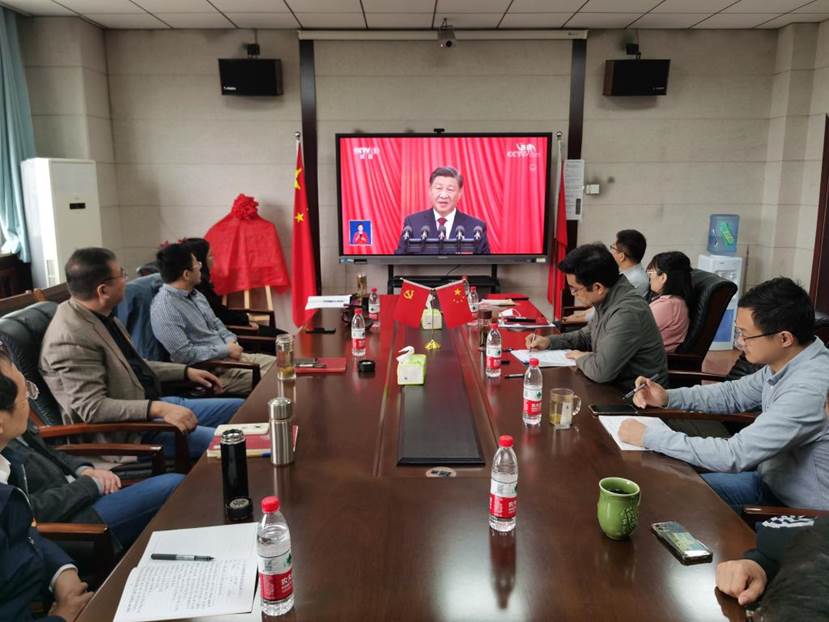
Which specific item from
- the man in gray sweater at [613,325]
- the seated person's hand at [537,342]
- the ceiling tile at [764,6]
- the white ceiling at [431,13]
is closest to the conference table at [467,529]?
the man in gray sweater at [613,325]

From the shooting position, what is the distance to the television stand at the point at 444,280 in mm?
5254

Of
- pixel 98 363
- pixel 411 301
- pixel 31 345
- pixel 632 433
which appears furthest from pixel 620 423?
pixel 31 345

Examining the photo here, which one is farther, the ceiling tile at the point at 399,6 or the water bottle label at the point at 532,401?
the ceiling tile at the point at 399,6

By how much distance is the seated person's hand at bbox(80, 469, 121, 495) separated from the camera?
6.27 feet

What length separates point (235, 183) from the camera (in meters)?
5.37

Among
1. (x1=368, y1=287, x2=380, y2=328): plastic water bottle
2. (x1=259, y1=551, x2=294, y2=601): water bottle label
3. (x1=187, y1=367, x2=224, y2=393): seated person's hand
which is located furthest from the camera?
(x1=368, y1=287, x2=380, y2=328): plastic water bottle

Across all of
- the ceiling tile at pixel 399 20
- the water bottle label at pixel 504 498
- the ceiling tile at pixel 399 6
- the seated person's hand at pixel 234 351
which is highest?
the ceiling tile at pixel 399 20

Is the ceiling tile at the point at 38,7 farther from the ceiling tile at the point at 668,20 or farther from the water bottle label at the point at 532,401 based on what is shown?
the water bottle label at the point at 532,401

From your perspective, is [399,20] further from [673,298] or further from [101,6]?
[673,298]

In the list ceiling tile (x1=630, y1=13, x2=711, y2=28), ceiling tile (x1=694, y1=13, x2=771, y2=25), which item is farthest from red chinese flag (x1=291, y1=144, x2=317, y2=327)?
ceiling tile (x1=694, y1=13, x2=771, y2=25)

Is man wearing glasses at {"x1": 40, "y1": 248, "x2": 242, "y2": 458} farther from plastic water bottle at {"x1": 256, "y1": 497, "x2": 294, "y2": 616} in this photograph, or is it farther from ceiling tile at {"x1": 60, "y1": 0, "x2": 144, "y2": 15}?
ceiling tile at {"x1": 60, "y1": 0, "x2": 144, "y2": 15}

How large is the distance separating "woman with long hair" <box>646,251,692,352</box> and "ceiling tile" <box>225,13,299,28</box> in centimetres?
335

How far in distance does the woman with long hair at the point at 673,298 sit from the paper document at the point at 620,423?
1.41 meters

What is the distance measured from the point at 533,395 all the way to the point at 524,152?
3.71m
